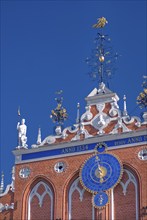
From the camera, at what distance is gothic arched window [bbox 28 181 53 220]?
108 ft

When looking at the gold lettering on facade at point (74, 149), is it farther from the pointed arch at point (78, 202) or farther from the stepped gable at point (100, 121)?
the pointed arch at point (78, 202)

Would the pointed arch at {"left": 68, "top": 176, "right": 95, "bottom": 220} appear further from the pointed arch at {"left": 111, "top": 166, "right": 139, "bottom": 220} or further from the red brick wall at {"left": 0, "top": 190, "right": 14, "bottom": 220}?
the red brick wall at {"left": 0, "top": 190, "right": 14, "bottom": 220}

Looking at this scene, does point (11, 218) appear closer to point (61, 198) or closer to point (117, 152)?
point (61, 198)

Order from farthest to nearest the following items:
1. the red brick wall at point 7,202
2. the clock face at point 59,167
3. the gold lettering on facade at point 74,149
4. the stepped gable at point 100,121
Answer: the red brick wall at point 7,202 < the clock face at point 59,167 < the gold lettering on facade at point 74,149 < the stepped gable at point 100,121

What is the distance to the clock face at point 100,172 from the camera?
105 ft

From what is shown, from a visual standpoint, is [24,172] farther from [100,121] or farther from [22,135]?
[100,121]

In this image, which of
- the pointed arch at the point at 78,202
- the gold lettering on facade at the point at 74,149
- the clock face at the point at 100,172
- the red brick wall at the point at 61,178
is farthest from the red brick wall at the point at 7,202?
the clock face at the point at 100,172

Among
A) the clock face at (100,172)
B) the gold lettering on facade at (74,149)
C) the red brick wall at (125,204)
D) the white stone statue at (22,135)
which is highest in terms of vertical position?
the white stone statue at (22,135)

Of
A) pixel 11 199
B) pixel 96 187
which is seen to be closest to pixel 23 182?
pixel 11 199

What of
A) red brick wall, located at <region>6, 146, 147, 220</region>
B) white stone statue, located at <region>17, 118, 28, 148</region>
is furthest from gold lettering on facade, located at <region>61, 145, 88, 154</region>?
white stone statue, located at <region>17, 118, 28, 148</region>

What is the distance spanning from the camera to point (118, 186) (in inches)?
1258

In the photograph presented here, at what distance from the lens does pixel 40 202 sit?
109 feet

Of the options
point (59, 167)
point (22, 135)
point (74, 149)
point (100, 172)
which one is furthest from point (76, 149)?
point (22, 135)

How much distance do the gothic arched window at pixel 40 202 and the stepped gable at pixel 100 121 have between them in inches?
71.3
